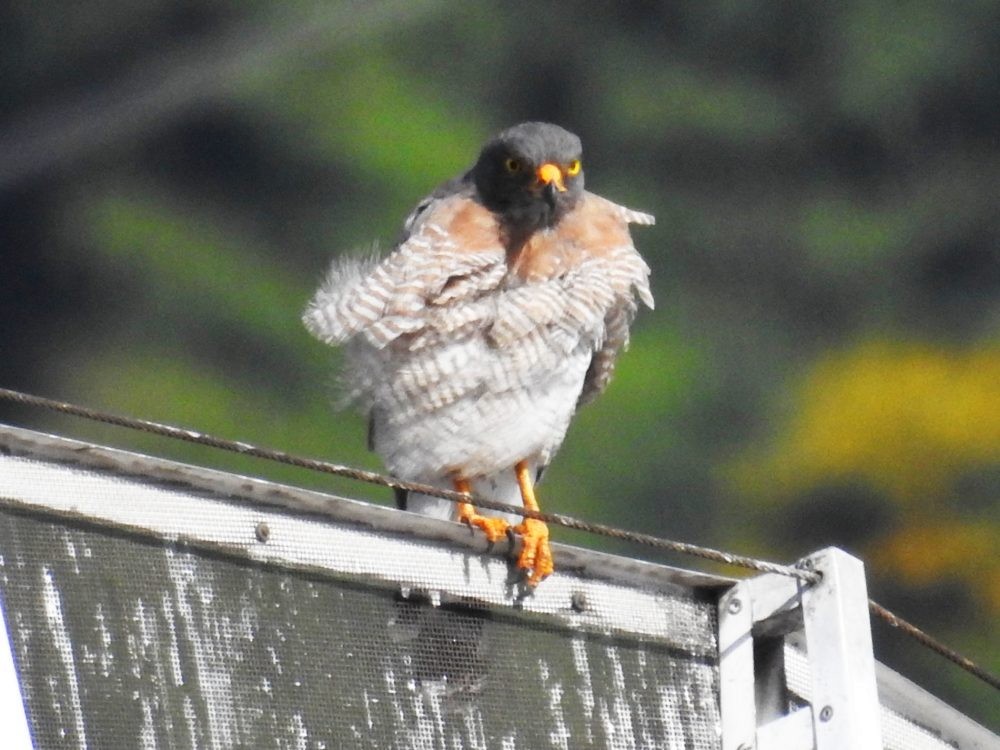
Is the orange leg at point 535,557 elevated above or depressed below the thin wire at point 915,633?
above

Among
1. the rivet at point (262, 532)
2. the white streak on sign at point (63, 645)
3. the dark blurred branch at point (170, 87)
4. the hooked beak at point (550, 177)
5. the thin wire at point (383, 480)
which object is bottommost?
the white streak on sign at point (63, 645)

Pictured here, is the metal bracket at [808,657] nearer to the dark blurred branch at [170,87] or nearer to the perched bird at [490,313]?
the perched bird at [490,313]

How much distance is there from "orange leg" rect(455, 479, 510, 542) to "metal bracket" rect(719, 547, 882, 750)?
0.29 metres

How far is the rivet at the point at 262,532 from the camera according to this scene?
1.77m

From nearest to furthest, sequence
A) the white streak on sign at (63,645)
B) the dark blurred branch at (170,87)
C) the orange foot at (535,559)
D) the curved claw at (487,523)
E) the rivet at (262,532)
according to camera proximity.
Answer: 1. the white streak on sign at (63,645)
2. the rivet at (262,532)
3. the orange foot at (535,559)
4. the curved claw at (487,523)
5. the dark blurred branch at (170,87)

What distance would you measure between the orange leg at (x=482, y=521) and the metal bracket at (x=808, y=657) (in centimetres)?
29

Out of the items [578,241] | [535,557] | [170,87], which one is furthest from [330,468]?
[170,87]

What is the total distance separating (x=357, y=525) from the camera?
186cm

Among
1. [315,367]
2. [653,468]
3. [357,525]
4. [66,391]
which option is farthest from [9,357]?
[357,525]

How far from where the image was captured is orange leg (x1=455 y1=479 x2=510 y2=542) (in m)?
2.06

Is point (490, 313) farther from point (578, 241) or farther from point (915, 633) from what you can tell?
point (915, 633)

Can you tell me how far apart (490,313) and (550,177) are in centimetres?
34

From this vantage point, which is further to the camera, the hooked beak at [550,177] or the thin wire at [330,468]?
the hooked beak at [550,177]

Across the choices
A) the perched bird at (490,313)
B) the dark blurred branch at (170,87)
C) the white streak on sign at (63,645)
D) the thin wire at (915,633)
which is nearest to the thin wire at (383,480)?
the thin wire at (915,633)
